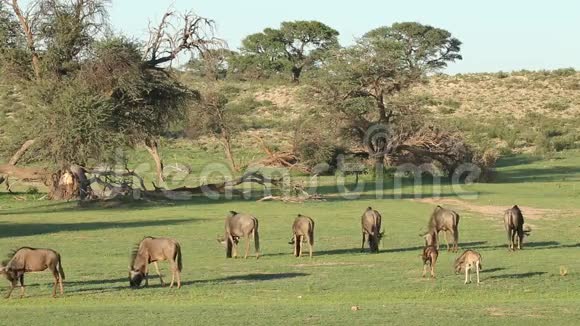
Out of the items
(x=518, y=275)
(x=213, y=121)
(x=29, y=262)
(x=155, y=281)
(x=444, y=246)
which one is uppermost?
(x=213, y=121)

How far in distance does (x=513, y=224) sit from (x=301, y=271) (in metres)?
5.78

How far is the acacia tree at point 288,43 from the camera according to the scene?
10275 cm

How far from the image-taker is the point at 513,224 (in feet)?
79.4

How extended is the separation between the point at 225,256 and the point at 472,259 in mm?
7144

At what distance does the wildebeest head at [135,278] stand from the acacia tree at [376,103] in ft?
99.8

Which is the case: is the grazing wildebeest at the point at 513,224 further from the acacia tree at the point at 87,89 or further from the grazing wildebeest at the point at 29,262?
the acacia tree at the point at 87,89

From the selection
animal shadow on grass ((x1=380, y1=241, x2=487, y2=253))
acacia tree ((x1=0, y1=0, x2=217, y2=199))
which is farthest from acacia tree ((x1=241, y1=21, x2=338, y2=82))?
animal shadow on grass ((x1=380, y1=241, x2=487, y2=253))

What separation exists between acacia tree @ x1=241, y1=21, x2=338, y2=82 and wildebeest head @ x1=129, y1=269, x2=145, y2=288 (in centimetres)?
8342

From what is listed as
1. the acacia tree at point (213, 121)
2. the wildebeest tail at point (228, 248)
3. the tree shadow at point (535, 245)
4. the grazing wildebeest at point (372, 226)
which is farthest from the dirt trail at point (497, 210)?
the acacia tree at point (213, 121)

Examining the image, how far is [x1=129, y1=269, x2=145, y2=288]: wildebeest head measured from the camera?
18.8 meters

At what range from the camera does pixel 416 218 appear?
3362cm

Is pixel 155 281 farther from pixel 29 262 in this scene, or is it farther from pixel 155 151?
pixel 155 151

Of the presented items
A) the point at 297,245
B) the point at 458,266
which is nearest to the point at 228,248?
the point at 297,245

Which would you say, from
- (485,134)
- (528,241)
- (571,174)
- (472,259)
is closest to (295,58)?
(485,134)
